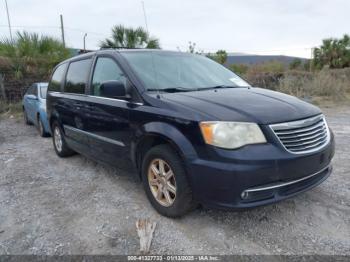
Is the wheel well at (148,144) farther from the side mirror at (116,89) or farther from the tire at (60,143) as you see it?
the tire at (60,143)

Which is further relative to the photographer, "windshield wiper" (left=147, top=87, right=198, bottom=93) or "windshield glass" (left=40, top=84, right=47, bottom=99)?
"windshield glass" (left=40, top=84, right=47, bottom=99)

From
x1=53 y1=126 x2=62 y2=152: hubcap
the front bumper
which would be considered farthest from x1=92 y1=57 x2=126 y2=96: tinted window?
x1=53 y1=126 x2=62 y2=152: hubcap

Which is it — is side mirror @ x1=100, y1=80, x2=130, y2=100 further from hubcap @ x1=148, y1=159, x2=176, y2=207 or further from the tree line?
the tree line

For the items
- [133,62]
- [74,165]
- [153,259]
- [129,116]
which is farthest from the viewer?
[74,165]

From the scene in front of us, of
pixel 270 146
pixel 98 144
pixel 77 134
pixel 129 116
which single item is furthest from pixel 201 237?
pixel 77 134

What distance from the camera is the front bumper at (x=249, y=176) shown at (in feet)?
7.84

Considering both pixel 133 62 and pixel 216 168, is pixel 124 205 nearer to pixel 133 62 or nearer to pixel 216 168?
pixel 216 168

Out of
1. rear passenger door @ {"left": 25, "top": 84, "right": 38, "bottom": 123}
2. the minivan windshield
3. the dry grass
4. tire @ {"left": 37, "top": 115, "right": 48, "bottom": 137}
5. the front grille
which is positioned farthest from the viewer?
the dry grass

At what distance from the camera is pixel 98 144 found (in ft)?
12.6

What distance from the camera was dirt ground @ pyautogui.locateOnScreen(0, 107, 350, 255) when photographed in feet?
8.38

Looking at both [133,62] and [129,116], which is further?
[133,62]

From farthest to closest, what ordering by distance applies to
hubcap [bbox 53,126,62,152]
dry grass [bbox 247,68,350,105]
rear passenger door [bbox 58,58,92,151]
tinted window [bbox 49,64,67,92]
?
dry grass [bbox 247,68,350,105]
hubcap [bbox 53,126,62,152]
tinted window [bbox 49,64,67,92]
rear passenger door [bbox 58,58,92,151]

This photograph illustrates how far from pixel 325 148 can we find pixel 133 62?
2.19 metres

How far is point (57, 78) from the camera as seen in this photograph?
521cm
